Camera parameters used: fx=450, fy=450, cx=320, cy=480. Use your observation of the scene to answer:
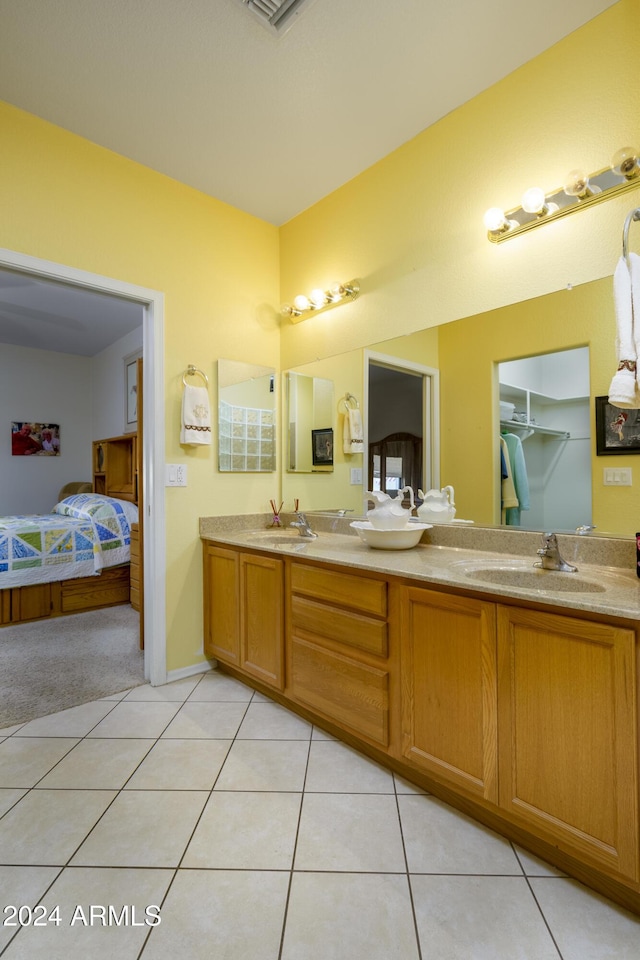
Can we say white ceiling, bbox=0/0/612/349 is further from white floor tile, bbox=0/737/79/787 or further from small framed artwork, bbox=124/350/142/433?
small framed artwork, bbox=124/350/142/433

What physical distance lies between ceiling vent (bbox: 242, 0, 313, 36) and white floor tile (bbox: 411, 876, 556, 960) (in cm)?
273

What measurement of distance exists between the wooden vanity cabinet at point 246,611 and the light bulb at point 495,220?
65.0 inches

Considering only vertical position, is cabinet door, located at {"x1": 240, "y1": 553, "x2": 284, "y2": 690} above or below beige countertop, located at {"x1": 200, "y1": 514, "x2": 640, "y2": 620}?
below

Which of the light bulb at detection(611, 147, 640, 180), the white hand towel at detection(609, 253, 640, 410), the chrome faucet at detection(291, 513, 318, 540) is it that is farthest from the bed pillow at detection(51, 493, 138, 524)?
the light bulb at detection(611, 147, 640, 180)

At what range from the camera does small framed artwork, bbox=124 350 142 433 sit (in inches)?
197

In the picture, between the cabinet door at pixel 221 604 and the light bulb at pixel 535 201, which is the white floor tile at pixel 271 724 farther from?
the light bulb at pixel 535 201

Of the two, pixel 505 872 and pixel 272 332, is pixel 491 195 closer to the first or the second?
pixel 272 332

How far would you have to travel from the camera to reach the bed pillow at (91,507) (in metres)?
4.03

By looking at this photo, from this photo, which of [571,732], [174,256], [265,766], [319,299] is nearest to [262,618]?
[265,766]

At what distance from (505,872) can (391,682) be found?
1.86 feet

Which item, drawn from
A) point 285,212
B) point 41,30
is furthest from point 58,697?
point 285,212

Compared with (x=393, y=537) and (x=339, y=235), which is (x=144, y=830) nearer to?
(x=393, y=537)

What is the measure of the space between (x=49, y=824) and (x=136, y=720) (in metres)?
0.63

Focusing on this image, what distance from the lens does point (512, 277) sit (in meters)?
1.82
